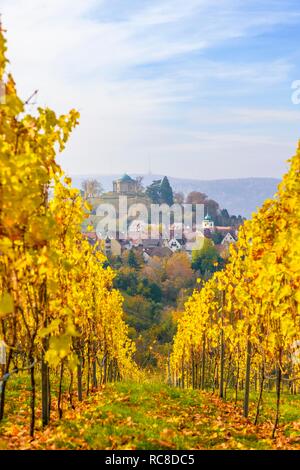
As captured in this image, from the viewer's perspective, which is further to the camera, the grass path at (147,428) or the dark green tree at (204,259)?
the dark green tree at (204,259)

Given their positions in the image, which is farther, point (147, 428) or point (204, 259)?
point (204, 259)

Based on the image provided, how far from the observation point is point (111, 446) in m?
8.04

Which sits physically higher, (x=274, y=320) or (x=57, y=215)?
(x=57, y=215)

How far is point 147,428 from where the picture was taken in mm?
9781

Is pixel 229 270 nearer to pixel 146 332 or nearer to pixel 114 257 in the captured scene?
pixel 146 332

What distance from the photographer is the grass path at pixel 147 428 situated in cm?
837

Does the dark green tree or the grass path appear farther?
the dark green tree

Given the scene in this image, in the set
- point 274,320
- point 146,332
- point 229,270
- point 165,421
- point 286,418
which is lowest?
point 146,332

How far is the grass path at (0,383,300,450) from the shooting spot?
8.37 m

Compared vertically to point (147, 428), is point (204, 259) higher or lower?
higher

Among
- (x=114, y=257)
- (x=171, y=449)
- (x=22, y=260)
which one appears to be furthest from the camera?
(x=114, y=257)
